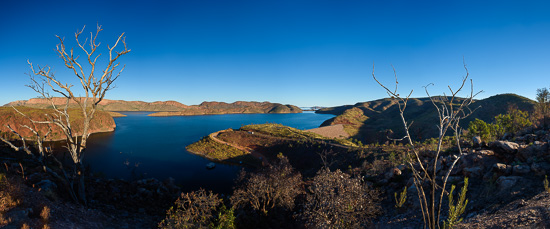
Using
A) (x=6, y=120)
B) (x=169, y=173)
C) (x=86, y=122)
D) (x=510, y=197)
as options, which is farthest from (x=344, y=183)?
(x=6, y=120)

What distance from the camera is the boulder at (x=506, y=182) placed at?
37.2 feet

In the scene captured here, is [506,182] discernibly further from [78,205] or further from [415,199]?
[78,205]

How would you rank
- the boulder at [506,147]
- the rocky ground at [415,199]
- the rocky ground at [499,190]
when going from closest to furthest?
the rocky ground at [499,190] < the rocky ground at [415,199] < the boulder at [506,147]

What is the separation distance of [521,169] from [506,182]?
1.71 metres

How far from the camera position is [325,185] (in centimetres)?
1275

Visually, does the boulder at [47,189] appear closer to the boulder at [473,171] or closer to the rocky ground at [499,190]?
the rocky ground at [499,190]

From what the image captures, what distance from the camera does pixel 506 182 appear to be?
11516 millimetres

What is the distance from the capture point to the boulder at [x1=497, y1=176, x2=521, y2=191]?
37.2 ft

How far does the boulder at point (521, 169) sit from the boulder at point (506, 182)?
0.82 metres

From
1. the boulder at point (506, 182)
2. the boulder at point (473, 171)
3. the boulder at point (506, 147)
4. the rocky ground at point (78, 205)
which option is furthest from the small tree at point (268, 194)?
the boulder at point (506, 147)

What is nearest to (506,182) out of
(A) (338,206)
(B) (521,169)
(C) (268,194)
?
(B) (521,169)

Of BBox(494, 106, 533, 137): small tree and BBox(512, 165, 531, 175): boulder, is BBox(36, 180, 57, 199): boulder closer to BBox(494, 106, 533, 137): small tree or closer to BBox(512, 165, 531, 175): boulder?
BBox(512, 165, 531, 175): boulder

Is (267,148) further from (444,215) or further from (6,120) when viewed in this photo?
(6,120)

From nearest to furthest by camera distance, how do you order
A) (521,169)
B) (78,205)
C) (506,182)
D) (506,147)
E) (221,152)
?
(506,182)
(78,205)
(521,169)
(506,147)
(221,152)
